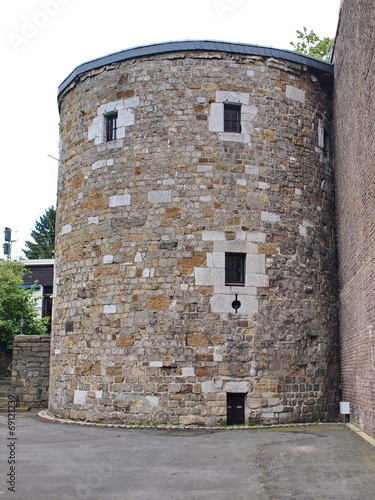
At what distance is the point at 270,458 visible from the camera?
329 inches

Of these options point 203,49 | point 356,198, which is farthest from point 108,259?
point 356,198

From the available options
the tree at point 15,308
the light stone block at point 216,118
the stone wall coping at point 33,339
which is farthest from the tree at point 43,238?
the light stone block at point 216,118

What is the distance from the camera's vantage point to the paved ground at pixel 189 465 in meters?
6.37

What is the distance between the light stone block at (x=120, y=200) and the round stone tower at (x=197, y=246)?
0.03m

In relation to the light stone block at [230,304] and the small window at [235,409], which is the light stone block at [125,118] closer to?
the light stone block at [230,304]

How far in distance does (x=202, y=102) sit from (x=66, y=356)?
6200mm

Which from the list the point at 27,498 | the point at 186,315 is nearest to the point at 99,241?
the point at 186,315

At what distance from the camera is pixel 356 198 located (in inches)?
462

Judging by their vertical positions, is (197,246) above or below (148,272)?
above

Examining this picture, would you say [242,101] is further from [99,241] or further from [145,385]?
[145,385]

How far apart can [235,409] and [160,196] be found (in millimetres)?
4553

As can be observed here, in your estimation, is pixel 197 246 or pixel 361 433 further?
pixel 197 246

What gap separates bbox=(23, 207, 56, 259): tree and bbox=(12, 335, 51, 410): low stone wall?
113ft

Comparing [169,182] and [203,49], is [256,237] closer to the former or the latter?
[169,182]
